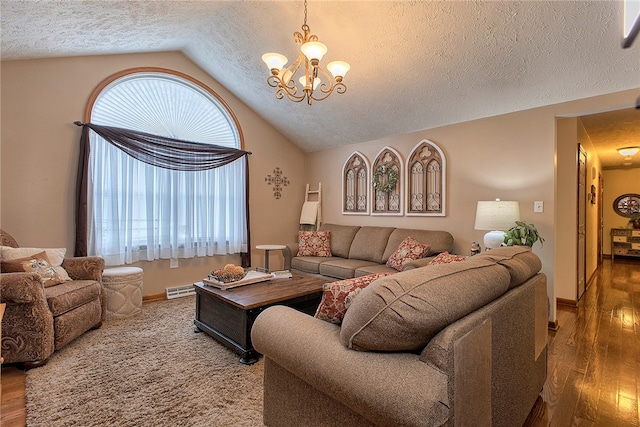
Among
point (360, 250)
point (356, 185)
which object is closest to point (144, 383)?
point (360, 250)

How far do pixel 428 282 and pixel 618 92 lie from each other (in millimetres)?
3203

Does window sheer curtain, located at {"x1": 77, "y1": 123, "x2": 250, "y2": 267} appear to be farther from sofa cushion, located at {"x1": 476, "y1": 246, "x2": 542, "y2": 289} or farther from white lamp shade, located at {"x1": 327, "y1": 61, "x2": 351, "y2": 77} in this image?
sofa cushion, located at {"x1": 476, "y1": 246, "x2": 542, "y2": 289}

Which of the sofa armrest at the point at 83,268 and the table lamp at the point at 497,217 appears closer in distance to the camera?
the sofa armrest at the point at 83,268

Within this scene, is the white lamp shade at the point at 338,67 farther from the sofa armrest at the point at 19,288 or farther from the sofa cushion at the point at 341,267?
the sofa armrest at the point at 19,288

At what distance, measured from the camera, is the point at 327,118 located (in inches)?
178

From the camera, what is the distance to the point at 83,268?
9.73 feet

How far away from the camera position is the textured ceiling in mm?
2441

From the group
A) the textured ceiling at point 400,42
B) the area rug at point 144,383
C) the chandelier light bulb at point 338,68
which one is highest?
the textured ceiling at point 400,42

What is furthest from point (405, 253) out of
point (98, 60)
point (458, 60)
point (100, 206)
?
point (98, 60)

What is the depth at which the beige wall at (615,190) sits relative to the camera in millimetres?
7281

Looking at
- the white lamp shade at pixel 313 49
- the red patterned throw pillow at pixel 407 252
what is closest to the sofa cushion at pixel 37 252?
the white lamp shade at pixel 313 49

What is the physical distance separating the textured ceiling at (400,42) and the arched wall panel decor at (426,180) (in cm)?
35

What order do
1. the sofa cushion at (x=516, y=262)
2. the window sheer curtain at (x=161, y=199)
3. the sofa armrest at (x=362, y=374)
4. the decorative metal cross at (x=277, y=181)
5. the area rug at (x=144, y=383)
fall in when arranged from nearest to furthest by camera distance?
the sofa armrest at (x=362, y=374) < the sofa cushion at (x=516, y=262) < the area rug at (x=144, y=383) < the window sheer curtain at (x=161, y=199) < the decorative metal cross at (x=277, y=181)

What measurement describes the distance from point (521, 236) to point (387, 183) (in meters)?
1.89
